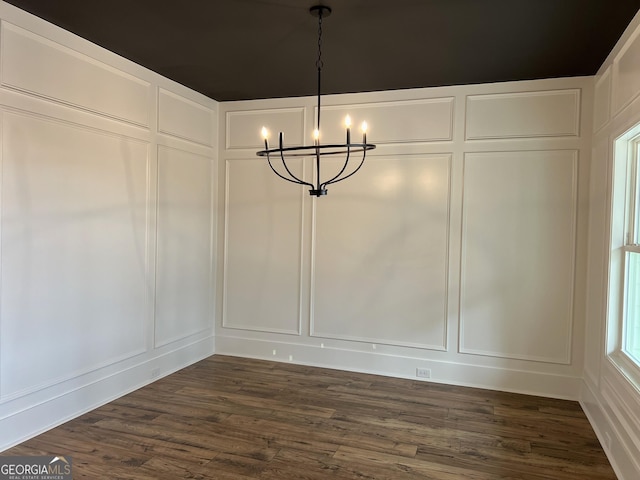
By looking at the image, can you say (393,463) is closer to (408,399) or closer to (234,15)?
(408,399)

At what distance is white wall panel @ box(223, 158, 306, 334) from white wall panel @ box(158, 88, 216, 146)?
1.48 ft

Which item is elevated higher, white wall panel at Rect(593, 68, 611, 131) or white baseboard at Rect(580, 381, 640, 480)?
white wall panel at Rect(593, 68, 611, 131)

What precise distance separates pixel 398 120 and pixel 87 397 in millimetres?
3562

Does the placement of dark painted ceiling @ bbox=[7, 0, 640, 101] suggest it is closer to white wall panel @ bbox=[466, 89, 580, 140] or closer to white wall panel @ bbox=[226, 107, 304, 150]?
white wall panel @ bbox=[466, 89, 580, 140]

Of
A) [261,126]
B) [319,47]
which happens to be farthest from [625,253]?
[261,126]

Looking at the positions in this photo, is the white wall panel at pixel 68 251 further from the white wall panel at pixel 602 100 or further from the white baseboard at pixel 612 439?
the white wall panel at pixel 602 100

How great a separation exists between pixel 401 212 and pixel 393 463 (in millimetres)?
2316

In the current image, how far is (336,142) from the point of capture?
4.66m

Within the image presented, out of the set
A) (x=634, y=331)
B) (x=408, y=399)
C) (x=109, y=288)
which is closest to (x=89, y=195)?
(x=109, y=288)

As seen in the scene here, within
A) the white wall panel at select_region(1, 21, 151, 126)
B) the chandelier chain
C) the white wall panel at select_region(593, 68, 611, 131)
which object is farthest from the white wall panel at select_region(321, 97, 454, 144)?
the white wall panel at select_region(1, 21, 151, 126)

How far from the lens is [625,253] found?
3086 millimetres

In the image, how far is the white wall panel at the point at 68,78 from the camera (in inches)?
112

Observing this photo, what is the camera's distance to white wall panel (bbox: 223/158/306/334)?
4820 millimetres

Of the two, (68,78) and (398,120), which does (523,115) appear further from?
(68,78)
